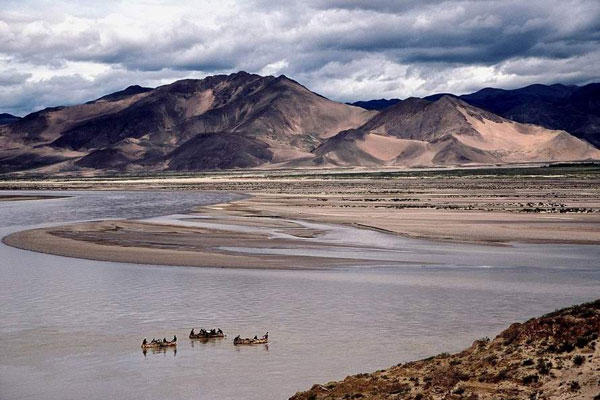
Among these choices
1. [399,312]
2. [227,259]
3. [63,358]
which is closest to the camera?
[63,358]

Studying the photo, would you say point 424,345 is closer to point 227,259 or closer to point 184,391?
point 184,391

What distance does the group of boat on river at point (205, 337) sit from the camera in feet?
68.3

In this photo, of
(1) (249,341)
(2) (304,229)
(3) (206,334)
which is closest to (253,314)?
(3) (206,334)

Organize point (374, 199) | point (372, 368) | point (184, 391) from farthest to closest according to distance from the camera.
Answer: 1. point (374, 199)
2. point (372, 368)
3. point (184, 391)

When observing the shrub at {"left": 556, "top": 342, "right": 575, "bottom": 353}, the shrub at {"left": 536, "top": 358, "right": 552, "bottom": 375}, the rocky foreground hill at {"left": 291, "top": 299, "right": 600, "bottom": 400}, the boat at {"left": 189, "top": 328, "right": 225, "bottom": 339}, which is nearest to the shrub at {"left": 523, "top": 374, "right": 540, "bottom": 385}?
the rocky foreground hill at {"left": 291, "top": 299, "right": 600, "bottom": 400}

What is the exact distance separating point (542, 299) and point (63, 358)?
16333mm

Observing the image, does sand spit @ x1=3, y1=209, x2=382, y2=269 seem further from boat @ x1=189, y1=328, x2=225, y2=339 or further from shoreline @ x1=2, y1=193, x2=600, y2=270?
boat @ x1=189, y1=328, x2=225, y2=339

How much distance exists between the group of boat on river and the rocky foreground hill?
16.3ft

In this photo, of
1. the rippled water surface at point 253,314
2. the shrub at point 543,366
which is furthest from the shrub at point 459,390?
the rippled water surface at point 253,314

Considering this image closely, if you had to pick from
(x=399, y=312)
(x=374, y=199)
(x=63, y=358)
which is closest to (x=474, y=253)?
(x=399, y=312)

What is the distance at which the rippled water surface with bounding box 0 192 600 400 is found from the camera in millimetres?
18422

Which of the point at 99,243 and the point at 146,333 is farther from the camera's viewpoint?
the point at 99,243

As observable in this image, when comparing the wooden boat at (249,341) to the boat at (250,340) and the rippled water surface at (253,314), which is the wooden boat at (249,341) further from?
the rippled water surface at (253,314)

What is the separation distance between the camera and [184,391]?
56.7 feet
